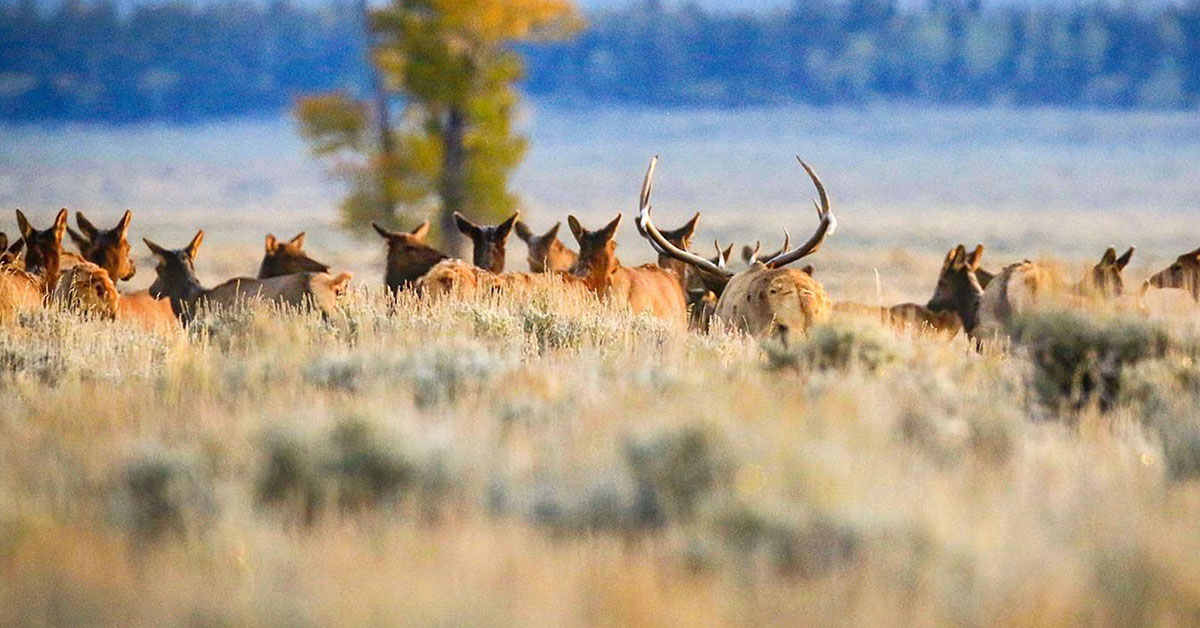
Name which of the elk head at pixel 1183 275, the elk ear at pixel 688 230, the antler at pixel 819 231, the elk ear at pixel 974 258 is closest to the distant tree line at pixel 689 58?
the elk ear at pixel 688 230

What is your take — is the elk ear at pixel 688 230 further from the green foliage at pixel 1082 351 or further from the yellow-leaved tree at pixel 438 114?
the yellow-leaved tree at pixel 438 114

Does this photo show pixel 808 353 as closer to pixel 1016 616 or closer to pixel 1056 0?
pixel 1016 616

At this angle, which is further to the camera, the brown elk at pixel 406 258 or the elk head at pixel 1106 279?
the brown elk at pixel 406 258

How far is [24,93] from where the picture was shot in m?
136


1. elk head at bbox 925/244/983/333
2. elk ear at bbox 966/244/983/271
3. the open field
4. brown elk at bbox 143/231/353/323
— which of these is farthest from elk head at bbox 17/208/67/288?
elk ear at bbox 966/244/983/271

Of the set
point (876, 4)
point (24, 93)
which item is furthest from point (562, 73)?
point (24, 93)

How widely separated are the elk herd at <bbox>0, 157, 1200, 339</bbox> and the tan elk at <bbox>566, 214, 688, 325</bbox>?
0.01 metres

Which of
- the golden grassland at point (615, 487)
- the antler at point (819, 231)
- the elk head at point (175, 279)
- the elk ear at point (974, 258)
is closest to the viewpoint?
the golden grassland at point (615, 487)

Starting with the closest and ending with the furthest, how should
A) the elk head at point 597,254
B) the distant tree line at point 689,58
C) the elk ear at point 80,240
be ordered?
the elk head at point 597,254 → the elk ear at point 80,240 → the distant tree line at point 689,58

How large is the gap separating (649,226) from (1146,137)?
369 feet

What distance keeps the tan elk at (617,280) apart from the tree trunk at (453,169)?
59.8ft

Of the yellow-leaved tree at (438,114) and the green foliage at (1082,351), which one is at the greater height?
the yellow-leaved tree at (438,114)

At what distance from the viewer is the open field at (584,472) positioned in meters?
4.80

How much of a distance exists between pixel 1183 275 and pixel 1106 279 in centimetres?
266
